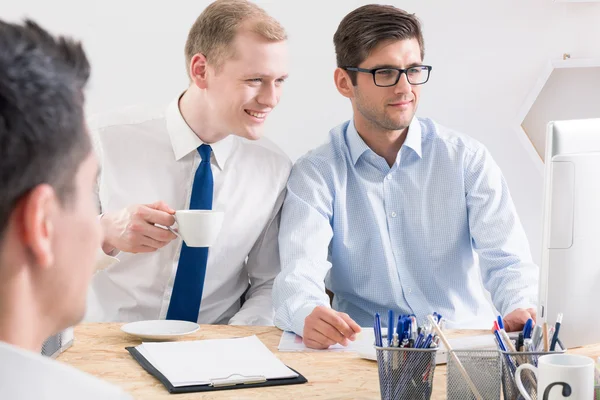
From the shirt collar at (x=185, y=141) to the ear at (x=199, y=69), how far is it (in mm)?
112

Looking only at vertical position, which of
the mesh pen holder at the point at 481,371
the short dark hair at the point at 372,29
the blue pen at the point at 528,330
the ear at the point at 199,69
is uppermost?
the short dark hair at the point at 372,29

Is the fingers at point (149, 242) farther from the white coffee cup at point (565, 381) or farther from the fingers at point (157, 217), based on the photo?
the white coffee cup at point (565, 381)

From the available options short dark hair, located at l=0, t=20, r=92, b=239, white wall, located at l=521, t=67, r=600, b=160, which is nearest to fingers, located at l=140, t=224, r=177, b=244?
short dark hair, located at l=0, t=20, r=92, b=239

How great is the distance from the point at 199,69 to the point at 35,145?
6.07ft

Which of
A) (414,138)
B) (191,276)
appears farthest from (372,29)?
(191,276)

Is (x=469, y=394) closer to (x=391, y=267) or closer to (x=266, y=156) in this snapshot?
(x=391, y=267)

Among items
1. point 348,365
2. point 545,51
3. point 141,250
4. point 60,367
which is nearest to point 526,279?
point 348,365

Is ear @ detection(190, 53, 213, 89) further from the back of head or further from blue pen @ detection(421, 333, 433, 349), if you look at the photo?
the back of head

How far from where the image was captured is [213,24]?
8.16 ft

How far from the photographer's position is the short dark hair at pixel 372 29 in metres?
2.50

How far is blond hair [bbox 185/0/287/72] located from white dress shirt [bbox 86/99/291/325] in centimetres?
21

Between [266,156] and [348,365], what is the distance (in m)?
1.02

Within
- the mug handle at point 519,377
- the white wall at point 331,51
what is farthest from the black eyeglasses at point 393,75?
the mug handle at point 519,377

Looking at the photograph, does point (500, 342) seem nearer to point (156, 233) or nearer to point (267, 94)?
point (156, 233)
